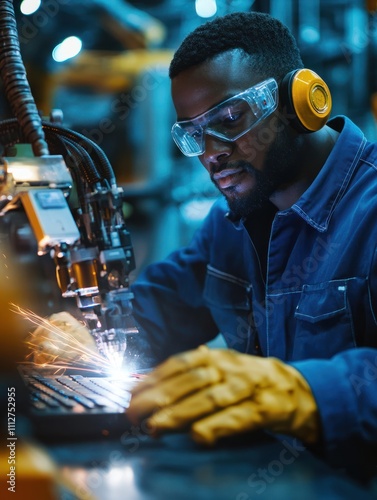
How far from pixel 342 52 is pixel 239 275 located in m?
2.73

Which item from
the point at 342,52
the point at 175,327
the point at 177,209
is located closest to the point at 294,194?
the point at 175,327

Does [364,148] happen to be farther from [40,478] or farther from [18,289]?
[40,478]

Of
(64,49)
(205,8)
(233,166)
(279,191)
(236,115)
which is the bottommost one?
(279,191)

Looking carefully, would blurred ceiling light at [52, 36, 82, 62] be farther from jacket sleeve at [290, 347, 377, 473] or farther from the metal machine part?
jacket sleeve at [290, 347, 377, 473]

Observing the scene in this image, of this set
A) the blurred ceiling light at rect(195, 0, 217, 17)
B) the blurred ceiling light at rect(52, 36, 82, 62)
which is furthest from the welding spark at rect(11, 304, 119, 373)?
the blurred ceiling light at rect(195, 0, 217, 17)

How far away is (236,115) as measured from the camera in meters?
1.42

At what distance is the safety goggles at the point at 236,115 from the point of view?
4.62 feet

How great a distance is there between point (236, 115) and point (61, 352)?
66cm

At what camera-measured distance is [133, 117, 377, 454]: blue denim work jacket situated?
1000mm

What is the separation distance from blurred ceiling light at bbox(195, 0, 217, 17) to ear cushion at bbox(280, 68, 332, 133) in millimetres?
2086

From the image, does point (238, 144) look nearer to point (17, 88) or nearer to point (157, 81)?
point (17, 88)

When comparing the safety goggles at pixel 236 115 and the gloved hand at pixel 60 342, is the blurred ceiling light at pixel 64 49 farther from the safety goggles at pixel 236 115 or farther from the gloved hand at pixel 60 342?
the gloved hand at pixel 60 342

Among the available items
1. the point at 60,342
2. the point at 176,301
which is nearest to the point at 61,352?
the point at 60,342

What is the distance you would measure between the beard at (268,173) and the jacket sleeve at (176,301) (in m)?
0.40
